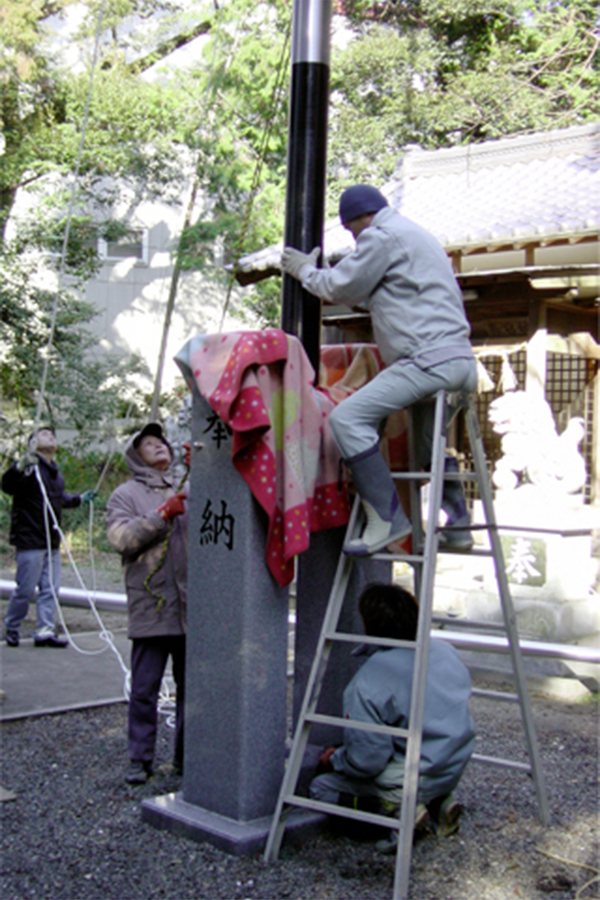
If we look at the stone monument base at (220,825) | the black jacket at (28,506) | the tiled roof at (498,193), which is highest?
the tiled roof at (498,193)

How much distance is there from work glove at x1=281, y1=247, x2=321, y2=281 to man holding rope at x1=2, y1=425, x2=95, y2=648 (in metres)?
4.11

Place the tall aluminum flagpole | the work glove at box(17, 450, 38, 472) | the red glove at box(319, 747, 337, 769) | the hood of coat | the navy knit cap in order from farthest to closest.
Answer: the work glove at box(17, 450, 38, 472), the hood of coat, the tall aluminum flagpole, the red glove at box(319, 747, 337, 769), the navy knit cap

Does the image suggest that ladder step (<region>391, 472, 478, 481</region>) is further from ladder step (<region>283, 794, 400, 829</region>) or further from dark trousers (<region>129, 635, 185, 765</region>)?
dark trousers (<region>129, 635, 185, 765</region>)

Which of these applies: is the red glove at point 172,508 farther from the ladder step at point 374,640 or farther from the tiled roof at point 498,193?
the tiled roof at point 498,193

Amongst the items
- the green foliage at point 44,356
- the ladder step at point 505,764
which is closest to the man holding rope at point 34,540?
the ladder step at point 505,764

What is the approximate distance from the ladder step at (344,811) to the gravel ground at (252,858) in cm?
23

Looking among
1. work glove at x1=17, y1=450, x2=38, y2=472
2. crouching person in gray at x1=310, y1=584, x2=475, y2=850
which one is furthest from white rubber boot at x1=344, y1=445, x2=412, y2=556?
work glove at x1=17, y1=450, x2=38, y2=472

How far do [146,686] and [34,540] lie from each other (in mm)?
3599

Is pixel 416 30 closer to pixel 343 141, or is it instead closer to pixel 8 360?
pixel 343 141

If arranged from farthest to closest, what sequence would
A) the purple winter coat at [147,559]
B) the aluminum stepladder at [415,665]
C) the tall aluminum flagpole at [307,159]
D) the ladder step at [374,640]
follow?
1. the purple winter coat at [147,559]
2. the tall aluminum flagpole at [307,159]
3. the ladder step at [374,640]
4. the aluminum stepladder at [415,665]

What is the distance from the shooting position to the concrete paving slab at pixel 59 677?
6.05 metres

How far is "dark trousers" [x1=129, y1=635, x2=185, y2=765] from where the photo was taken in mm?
4516

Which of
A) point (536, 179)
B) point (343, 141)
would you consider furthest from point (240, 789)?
point (343, 141)

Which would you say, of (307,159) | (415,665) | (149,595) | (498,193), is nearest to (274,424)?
(415,665)
